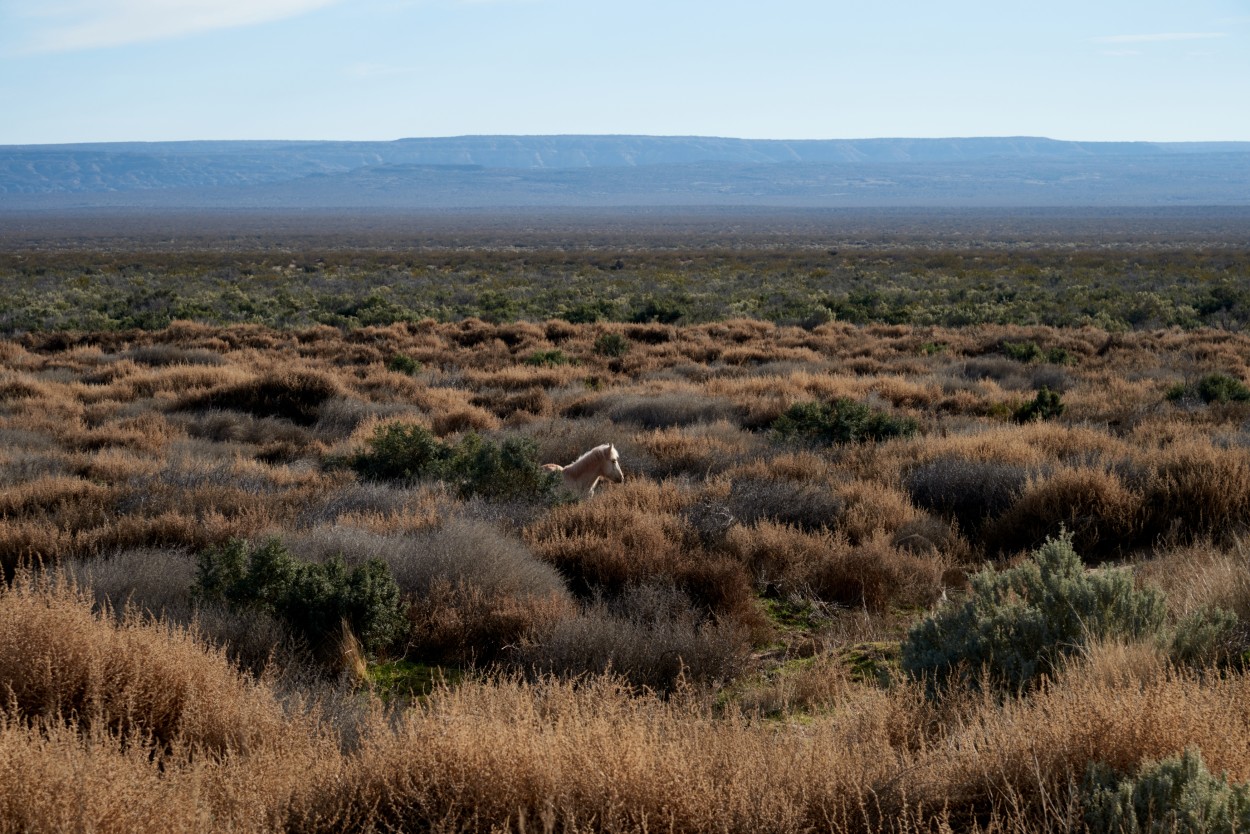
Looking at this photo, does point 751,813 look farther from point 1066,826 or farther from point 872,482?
point 872,482

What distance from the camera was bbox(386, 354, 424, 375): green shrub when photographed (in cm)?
1670

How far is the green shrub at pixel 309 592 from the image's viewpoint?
18.0 feet

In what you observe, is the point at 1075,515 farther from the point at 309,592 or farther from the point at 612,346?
the point at 612,346

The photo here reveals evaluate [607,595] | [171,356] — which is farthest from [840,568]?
[171,356]

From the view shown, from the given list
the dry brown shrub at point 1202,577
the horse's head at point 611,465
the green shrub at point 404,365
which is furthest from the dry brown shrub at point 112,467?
the dry brown shrub at point 1202,577

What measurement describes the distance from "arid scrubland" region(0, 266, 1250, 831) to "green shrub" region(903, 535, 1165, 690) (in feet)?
0.26

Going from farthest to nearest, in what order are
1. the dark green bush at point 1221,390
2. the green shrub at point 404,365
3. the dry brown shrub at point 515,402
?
1. the green shrub at point 404,365
2. the dry brown shrub at point 515,402
3. the dark green bush at point 1221,390

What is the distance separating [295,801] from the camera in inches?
120

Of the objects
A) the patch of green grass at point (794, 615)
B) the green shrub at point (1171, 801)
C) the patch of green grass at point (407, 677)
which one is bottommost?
the patch of green grass at point (794, 615)

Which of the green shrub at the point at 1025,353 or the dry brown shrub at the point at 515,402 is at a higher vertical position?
the green shrub at the point at 1025,353

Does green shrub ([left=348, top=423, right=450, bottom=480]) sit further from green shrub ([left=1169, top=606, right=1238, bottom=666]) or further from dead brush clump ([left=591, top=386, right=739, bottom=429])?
green shrub ([left=1169, top=606, right=1238, bottom=666])

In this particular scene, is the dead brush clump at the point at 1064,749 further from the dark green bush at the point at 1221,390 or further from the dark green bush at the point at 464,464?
the dark green bush at the point at 1221,390

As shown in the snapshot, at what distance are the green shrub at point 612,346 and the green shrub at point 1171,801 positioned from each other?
16037 millimetres

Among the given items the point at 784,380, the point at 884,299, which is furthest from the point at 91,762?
the point at 884,299
